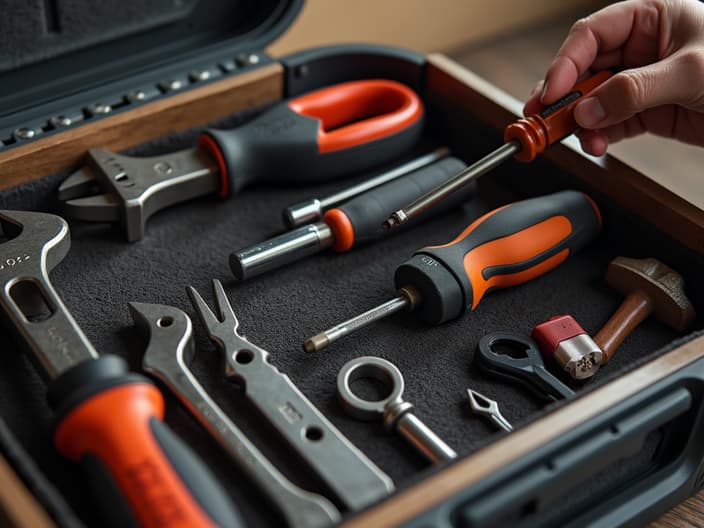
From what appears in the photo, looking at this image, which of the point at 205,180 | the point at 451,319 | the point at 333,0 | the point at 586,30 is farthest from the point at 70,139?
the point at 333,0

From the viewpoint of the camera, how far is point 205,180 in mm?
863

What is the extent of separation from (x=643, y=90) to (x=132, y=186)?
0.45 metres

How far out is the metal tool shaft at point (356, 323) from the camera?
2.31 feet

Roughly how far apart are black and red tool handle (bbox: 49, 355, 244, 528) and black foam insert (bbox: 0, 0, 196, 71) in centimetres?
38

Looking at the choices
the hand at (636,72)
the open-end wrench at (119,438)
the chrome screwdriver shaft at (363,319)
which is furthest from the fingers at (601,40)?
the open-end wrench at (119,438)

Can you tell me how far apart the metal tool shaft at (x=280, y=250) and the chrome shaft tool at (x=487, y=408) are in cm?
20

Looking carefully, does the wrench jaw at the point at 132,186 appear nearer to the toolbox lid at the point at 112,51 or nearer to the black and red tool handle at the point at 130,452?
the toolbox lid at the point at 112,51

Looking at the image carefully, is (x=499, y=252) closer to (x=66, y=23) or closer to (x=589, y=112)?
(x=589, y=112)

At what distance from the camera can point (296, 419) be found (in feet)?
2.08

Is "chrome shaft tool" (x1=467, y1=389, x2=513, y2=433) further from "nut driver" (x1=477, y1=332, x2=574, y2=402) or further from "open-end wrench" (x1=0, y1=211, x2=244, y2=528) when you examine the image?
"open-end wrench" (x1=0, y1=211, x2=244, y2=528)

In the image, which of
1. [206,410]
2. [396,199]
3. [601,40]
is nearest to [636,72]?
[601,40]

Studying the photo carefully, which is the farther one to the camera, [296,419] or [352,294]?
[352,294]

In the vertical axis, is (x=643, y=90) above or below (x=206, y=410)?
above

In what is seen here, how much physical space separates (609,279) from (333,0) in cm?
77
